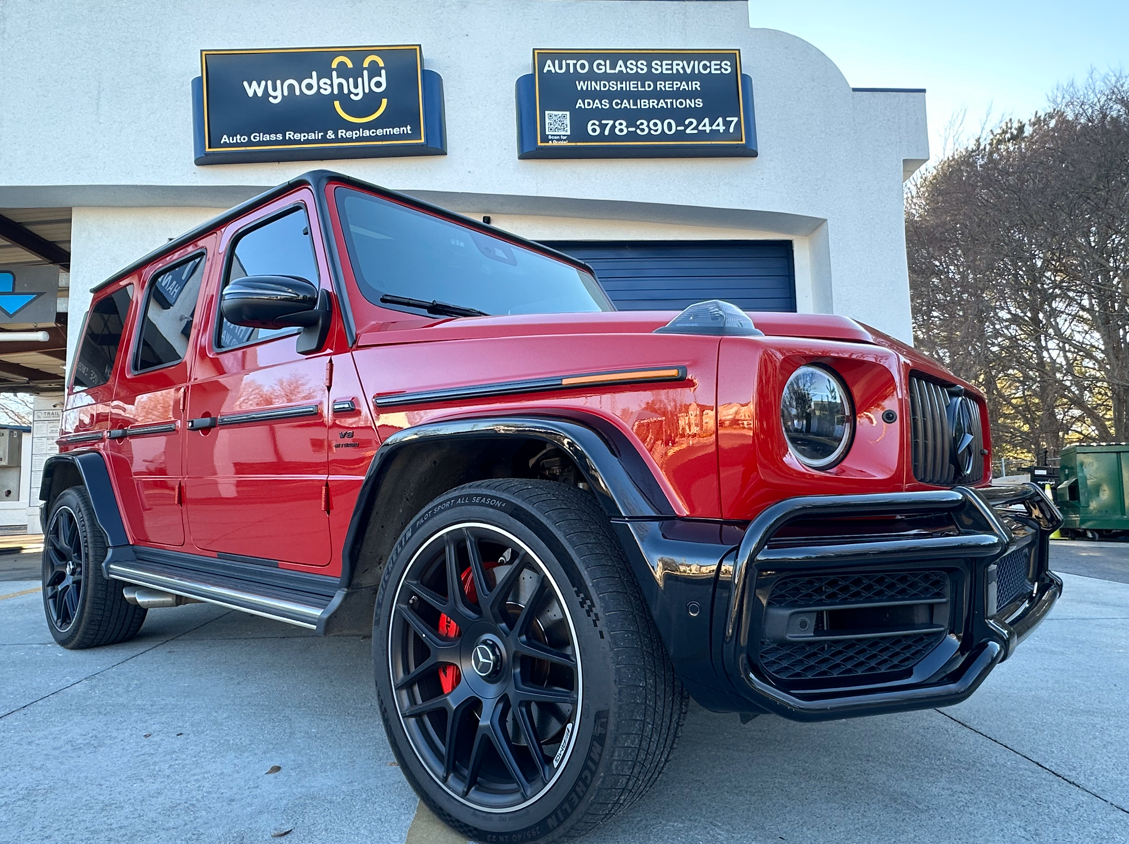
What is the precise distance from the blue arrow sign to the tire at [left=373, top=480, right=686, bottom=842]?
11.4 metres

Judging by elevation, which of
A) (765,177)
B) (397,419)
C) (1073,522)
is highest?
(765,177)

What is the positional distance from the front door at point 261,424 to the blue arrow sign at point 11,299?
32.0ft

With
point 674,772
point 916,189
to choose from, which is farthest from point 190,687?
point 916,189

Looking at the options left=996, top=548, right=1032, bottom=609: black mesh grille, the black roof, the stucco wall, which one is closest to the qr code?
the stucco wall

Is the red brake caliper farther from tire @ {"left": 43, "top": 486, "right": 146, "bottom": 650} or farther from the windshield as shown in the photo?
tire @ {"left": 43, "top": 486, "right": 146, "bottom": 650}

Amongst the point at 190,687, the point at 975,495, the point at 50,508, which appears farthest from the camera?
the point at 50,508

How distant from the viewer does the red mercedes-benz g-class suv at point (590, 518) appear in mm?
1542

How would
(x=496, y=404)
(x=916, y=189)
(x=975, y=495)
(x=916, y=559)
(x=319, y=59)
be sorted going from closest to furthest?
1. (x=916, y=559)
2. (x=975, y=495)
3. (x=496, y=404)
4. (x=319, y=59)
5. (x=916, y=189)

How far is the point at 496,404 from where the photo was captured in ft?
6.30

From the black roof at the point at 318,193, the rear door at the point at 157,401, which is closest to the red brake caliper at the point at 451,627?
the black roof at the point at 318,193

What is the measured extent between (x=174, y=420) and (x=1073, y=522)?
489 inches

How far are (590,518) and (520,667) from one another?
400 mm

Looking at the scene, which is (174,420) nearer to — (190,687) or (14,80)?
(190,687)

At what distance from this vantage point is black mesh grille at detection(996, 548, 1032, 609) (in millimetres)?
1800
